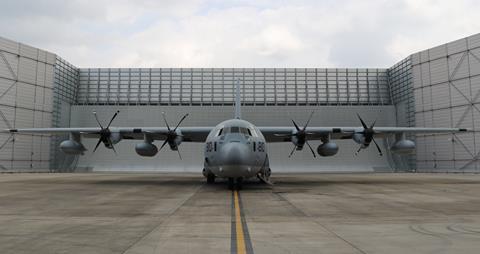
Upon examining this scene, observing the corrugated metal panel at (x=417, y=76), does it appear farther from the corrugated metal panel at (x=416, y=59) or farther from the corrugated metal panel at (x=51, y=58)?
the corrugated metal panel at (x=51, y=58)

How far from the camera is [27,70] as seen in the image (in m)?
40.4

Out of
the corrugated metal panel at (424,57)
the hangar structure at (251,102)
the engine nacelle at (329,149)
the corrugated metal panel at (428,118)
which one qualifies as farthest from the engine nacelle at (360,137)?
the corrugated metal panel at (424,57)

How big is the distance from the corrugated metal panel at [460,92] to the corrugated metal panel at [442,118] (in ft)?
4.42

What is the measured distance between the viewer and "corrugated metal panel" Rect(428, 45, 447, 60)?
39.4 m

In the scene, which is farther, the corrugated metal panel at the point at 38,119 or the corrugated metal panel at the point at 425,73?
the corrugated metal panel at the point at 38,119

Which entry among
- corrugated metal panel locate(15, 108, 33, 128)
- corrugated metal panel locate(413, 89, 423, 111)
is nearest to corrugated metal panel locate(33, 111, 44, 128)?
corrugated metal panel locate(15, 108, 33, 128)

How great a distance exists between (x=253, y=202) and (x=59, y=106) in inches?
1580

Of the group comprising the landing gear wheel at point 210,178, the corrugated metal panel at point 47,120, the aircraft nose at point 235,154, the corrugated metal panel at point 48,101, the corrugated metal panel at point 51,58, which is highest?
the corrugated metal panel at point 51,58

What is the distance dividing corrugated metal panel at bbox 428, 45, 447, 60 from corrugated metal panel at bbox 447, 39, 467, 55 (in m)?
0.52

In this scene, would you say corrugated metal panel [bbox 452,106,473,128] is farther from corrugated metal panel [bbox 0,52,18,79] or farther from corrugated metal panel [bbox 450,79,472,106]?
corrugated metal panel [bbox 0,52,18,79]

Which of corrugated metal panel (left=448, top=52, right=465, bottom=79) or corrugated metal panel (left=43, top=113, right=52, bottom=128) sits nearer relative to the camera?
corrugated metal panel (left=448, top=52, right=465, bottom=79)

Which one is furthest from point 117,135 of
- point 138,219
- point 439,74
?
point 439,74

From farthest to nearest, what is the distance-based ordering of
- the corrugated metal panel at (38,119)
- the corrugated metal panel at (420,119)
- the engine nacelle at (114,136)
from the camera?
Answer: the corrugated metal panel at (420,119), the corrugated metal panel at (38,119), the engine nacelle at (114,136)

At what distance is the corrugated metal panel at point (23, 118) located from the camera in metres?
39.1
